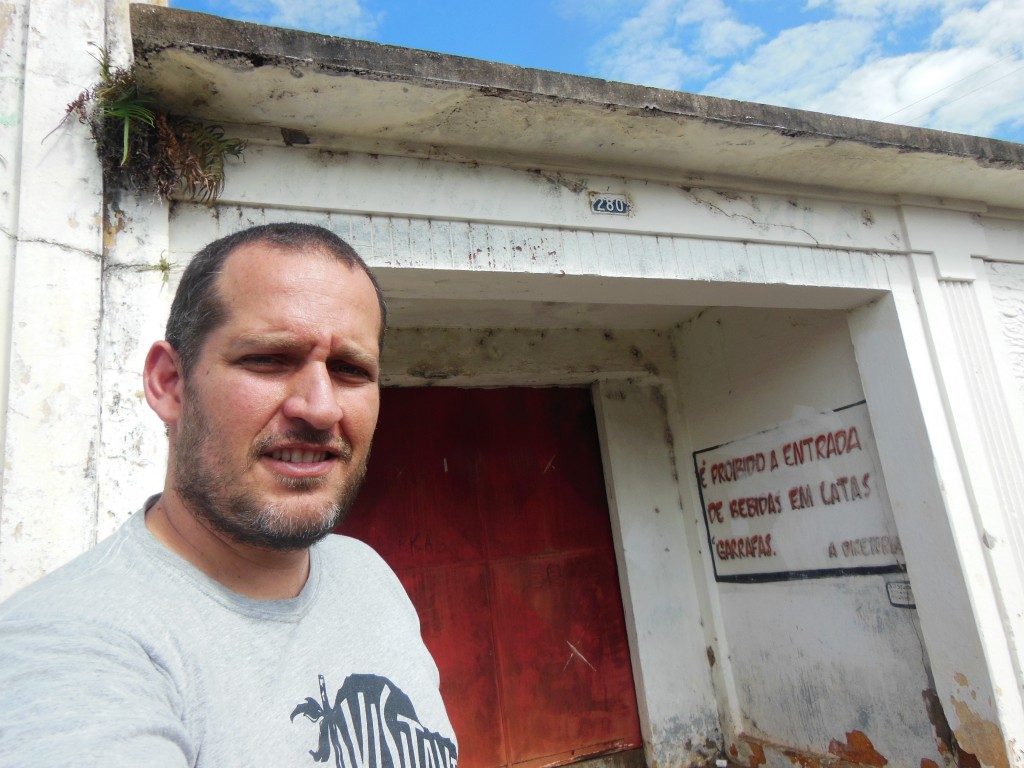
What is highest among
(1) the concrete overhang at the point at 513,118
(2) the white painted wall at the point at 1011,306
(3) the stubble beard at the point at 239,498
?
(1) the concrete overhang at the point at 513,118

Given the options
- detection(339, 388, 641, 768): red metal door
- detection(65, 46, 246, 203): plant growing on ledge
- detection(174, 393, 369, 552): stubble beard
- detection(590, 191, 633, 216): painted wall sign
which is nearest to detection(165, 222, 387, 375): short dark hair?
detection(174, 393, 369, 552): stubble beard

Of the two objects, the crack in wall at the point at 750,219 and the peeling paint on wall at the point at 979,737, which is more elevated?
the crack in wall at the point at 750,219

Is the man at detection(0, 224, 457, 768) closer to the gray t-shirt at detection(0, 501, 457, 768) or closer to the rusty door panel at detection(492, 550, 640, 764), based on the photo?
the gray t-shirt at detection(0, 501, 457, 768)

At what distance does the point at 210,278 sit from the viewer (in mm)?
1146

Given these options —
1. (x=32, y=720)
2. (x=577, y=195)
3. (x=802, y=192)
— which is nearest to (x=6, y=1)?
(x=577, y=195)

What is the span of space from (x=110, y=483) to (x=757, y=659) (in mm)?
3587

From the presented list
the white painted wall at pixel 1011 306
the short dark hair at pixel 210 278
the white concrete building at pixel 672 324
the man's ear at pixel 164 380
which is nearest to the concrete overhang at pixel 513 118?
the white concrete building at pixel 672 324

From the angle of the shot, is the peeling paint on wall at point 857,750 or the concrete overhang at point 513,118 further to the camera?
the peeling paint on wall at point 857,750

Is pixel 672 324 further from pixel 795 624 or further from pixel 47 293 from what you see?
pixel 47 293

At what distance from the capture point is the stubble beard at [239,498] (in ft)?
3.31

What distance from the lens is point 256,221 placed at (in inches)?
92.4

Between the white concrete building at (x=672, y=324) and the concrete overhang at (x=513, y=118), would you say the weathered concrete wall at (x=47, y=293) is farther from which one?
the concrete overhang at (x=513, y=118)

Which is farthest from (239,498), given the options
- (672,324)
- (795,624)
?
(672,324)

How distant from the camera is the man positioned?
2.46 feet
